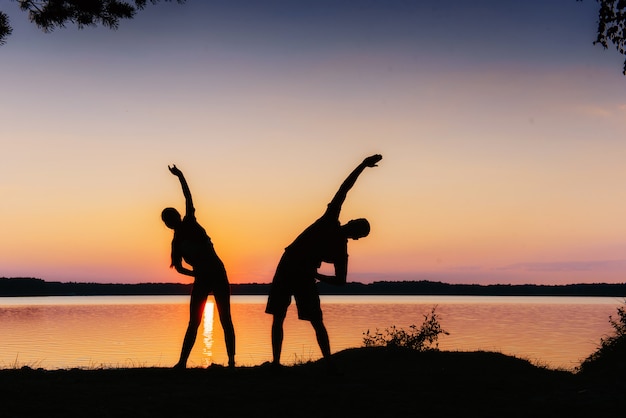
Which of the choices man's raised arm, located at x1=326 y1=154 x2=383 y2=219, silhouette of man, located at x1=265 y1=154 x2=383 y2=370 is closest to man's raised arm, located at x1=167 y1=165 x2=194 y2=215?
silhouette of man, located at x1=265 y1=154 x2=383 y2=370

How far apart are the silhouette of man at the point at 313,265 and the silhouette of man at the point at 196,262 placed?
2.47 feet

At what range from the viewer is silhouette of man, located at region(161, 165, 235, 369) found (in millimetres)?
9953

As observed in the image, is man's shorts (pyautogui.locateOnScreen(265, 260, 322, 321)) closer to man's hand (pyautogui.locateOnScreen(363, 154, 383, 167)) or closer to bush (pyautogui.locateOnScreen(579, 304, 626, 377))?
man's hand (pyautogui.locateOnScreen(363, 154, 383, 167))

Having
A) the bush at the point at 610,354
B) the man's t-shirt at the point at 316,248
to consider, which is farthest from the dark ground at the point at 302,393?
the bush at the point at 610,354

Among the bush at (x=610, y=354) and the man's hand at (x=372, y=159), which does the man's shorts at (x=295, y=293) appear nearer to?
the man's hand at (x=372, y=159)

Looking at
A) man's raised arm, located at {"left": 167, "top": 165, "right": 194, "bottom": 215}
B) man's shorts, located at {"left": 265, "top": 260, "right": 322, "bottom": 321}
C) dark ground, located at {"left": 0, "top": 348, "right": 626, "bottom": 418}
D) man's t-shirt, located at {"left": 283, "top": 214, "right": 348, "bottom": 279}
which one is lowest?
dark ground, located at {"left": 0, "top": 348, "right": 626, "bottom": 418}

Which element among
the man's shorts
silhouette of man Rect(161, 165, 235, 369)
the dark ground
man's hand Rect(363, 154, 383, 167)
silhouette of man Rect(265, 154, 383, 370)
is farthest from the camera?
silhouette of man Rect(161, 165, 235, 369)

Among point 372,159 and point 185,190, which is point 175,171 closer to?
point 185,190

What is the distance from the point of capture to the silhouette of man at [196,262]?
9.95 metres

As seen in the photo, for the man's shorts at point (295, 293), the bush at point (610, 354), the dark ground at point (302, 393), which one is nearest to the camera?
the dark ground at point (302, 393)

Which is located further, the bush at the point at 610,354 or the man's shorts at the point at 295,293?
the bush at the point at 610,354

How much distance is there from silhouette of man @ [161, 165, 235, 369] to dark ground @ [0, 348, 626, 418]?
2.46ft

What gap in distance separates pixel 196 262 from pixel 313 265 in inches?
67.6

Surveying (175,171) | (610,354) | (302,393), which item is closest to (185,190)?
(175,171)
